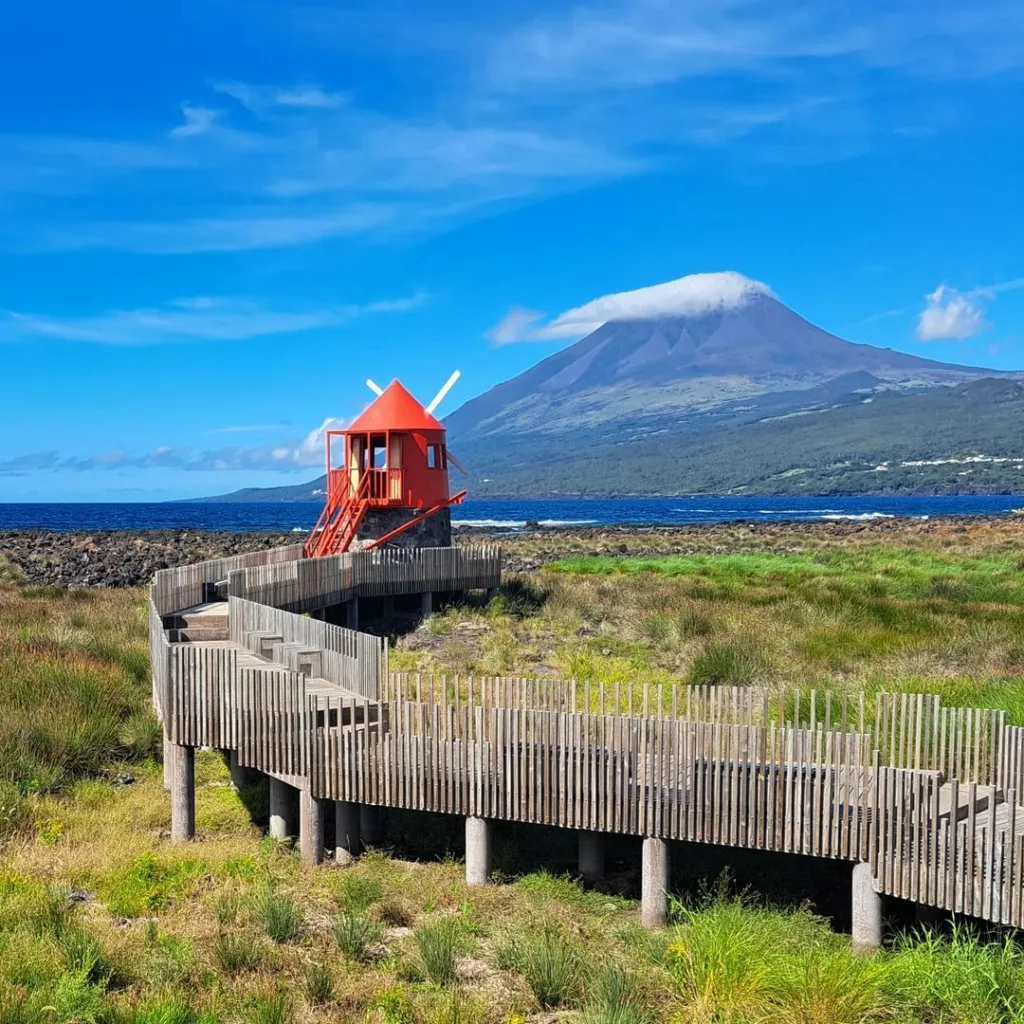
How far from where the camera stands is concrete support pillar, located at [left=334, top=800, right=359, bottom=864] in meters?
12.3

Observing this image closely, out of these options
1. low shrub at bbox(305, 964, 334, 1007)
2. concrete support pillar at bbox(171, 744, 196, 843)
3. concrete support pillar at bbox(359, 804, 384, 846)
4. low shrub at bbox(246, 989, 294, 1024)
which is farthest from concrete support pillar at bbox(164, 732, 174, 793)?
low shrub at bbox(246, 989, 294, 1024)

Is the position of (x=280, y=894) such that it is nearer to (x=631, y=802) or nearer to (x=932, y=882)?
(x=631, y=802)

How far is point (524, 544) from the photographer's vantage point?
69.1 metres

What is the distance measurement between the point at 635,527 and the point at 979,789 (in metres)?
81.5

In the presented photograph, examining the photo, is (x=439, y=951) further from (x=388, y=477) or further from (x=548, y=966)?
(x=388, y=477)

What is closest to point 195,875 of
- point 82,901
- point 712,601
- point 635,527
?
point 82,901

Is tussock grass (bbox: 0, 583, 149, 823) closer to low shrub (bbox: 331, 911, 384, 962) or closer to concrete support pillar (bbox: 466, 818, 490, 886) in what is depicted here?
low shrub (bbox: 331, 911, 384, 962)

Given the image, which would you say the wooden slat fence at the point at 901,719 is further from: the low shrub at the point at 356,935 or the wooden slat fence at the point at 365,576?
the wooden slat fence at the point at 365,576

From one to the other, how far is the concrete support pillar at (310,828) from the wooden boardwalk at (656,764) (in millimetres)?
35

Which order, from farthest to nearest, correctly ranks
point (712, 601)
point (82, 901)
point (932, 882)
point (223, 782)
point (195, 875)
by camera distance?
point (712, 601) < point (223, 782) < point (195, 875) < point (82, 901) < point (932, 882)

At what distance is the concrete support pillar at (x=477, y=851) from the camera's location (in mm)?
11484

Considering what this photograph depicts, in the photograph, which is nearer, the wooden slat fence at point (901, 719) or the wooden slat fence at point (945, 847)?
the wooden slat fence at point (945, 847)

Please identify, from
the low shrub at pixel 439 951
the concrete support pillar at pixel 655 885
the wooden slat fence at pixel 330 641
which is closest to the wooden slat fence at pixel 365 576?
the wooden slat fence at pixel 330 641

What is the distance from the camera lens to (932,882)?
9500 millimetres
